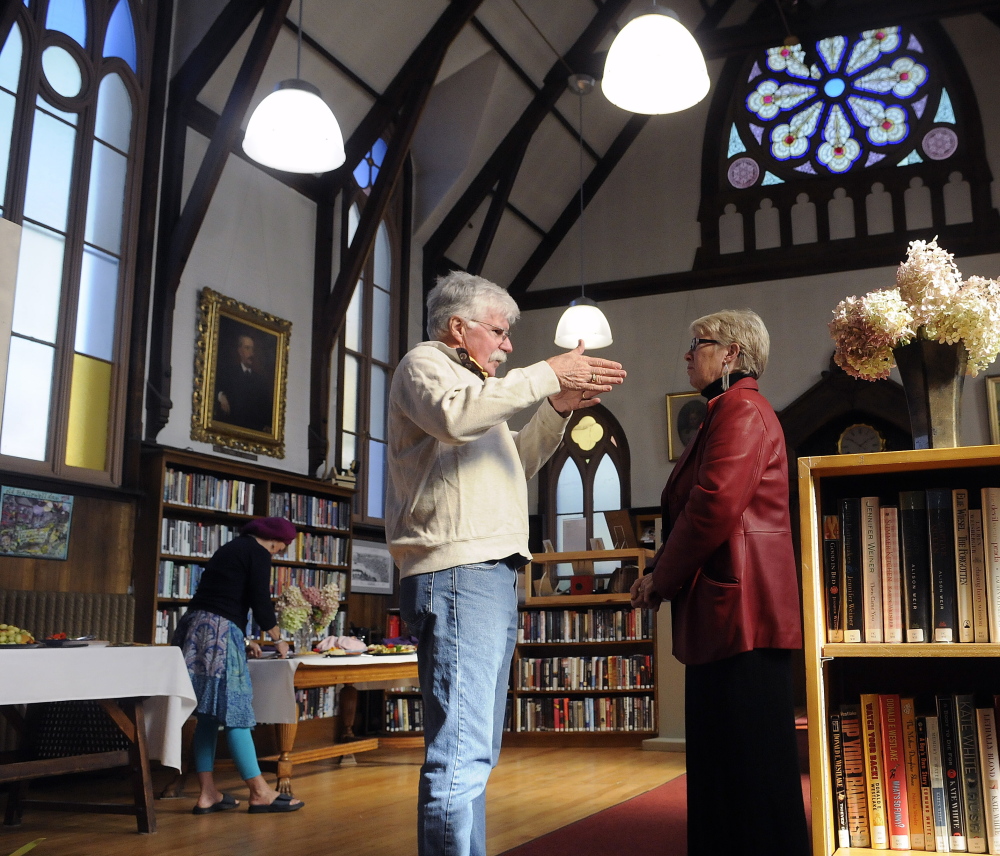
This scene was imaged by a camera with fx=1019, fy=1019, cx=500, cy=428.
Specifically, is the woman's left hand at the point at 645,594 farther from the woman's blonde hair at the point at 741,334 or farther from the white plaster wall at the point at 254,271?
the white plaster wall at the point at 254,271

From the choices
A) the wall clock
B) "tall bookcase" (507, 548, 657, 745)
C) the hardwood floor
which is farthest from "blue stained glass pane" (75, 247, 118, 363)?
the wall clock

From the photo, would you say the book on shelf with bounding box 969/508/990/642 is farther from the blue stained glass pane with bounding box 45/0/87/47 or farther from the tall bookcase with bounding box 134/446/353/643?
the blue stained glass pane with bounding box 45/0/87/47

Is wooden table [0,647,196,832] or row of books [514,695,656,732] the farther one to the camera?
row of books [514,695,656,732]

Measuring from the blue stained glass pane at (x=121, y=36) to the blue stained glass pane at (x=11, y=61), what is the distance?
0.73m

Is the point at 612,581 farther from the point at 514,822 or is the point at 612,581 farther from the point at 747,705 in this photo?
the point at 747,705

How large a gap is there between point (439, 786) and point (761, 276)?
31.6ft

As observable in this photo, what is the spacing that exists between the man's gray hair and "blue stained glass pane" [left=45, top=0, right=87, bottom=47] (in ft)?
17.7

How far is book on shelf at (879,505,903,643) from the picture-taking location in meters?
1.93

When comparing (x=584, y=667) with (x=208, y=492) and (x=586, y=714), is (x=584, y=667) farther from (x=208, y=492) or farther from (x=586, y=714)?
(x=208, y=492)

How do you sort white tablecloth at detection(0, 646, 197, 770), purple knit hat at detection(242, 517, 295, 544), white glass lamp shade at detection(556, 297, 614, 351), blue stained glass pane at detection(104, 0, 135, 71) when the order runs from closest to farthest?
1. white tablecloth at detection(0, 646, 197, 770)
2. purple knit hat at detection(242, 517, 295, 544)
3. blue stained glass pane at detection(104, 0, 135, 71)
4. white glass lamp shade at detection(556, 297, 614, 351)

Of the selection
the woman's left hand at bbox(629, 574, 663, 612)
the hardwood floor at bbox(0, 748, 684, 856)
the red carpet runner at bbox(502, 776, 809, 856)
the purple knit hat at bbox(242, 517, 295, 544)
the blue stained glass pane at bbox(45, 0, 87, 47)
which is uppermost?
the blue stained glass pane at bbox(45, 0, 87, 47)

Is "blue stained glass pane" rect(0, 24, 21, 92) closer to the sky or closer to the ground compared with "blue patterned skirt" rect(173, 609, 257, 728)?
closer to the sky

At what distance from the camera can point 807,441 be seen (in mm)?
10195

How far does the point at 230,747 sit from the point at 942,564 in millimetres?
3540
